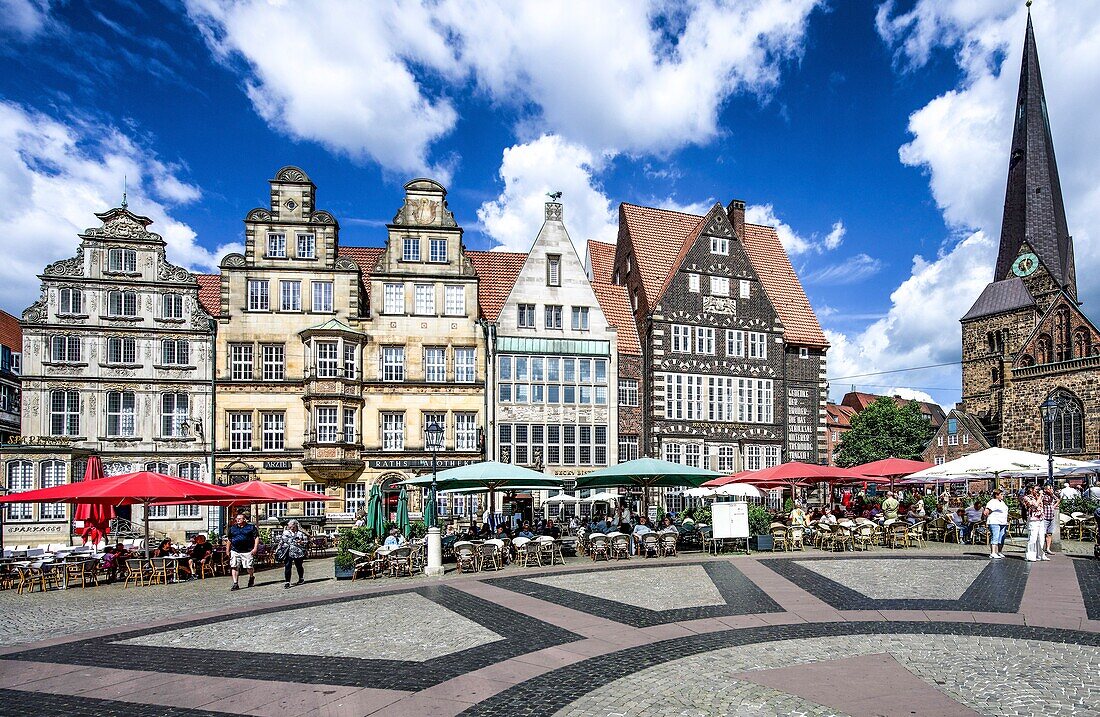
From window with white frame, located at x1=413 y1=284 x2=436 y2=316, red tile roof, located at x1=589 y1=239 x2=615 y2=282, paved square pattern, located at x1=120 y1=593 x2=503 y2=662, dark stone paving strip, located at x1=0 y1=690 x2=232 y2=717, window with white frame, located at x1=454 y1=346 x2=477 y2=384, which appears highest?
red tile roof, located at x1=589 y1=239 x2=615 y2=282

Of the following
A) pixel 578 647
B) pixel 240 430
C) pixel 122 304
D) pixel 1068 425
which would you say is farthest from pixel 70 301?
pixel 1068 425

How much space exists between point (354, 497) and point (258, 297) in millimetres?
10380

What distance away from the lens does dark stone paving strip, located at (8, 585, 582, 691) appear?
978cm

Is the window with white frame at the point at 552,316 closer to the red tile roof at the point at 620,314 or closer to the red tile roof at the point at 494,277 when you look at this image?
the red tile roof at the point at 494,277

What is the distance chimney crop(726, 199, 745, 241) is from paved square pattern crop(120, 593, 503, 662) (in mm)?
41362

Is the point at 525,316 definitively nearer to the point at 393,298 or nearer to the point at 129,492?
the point at 393,298

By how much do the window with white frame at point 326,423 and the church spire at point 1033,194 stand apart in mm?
70903

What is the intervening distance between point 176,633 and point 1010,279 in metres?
82.2

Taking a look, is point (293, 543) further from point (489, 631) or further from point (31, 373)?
point (31, 373)

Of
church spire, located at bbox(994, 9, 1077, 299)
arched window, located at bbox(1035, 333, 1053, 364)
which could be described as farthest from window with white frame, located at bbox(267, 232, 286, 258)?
church spire, located at bbox(994, 9, 1077, 299)

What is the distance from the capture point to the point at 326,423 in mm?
36156

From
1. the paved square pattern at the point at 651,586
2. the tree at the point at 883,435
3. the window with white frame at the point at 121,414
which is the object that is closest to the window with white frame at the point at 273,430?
the window with white frame at the point at 121,414

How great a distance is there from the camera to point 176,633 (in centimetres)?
1289

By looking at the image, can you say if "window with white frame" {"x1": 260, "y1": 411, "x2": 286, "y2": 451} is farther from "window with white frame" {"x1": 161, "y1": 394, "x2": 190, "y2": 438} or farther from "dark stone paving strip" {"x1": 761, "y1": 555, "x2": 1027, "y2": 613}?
"dark stone paving strip" {"x1": 761, "y1": 555, "x2": 1027, "y2": 613}
